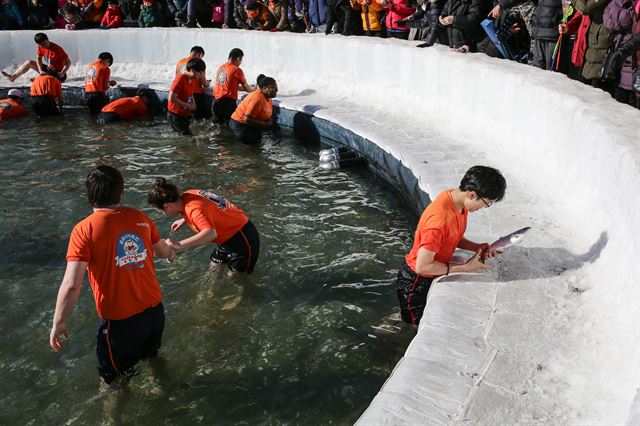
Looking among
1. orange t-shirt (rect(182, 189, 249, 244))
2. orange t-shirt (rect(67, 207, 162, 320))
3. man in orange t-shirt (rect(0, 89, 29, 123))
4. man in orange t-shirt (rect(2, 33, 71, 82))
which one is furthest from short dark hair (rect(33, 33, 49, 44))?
orange t-shirt (rect(67, 207, 162, 320))

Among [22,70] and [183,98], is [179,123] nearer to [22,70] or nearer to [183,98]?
[183,98]

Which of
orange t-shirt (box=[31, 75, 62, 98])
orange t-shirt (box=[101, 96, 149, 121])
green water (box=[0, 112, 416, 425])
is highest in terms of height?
orange t-shirt (box=[31, 75, 62, 98])

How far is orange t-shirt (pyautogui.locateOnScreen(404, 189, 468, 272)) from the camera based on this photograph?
4133mm

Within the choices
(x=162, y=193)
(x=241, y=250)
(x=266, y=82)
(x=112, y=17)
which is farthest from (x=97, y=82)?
(x=162, y=193)

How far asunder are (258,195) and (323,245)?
171cm

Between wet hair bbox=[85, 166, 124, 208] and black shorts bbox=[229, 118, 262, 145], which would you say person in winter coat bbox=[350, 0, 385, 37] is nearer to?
black shorts bbox=[229, 118, 262, 145]

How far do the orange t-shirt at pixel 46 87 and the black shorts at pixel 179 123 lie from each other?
2890 mm

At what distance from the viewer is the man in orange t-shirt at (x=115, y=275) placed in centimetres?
374

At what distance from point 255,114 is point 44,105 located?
4.82 metres

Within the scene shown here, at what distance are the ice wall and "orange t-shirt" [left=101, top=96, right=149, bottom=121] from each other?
3774 mm

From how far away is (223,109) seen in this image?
11266 mm

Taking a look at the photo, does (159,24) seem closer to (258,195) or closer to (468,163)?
(258,195)

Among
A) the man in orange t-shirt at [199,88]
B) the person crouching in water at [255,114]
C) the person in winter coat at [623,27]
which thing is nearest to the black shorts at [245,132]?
the person crouching in water at [255,114]

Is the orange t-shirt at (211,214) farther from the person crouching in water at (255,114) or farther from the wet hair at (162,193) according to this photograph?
the person crouching in water at (255,114)
